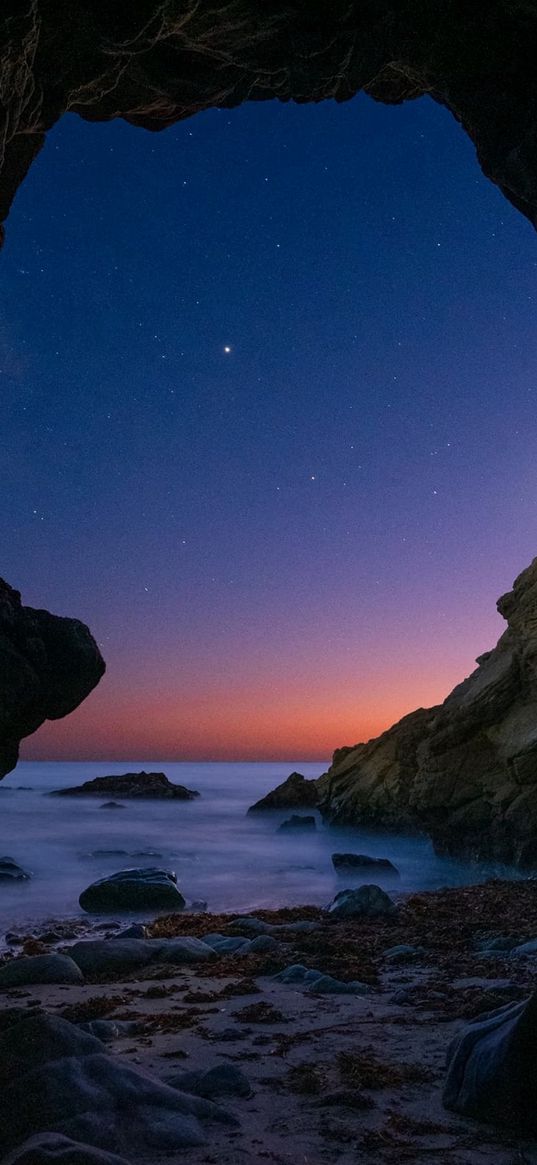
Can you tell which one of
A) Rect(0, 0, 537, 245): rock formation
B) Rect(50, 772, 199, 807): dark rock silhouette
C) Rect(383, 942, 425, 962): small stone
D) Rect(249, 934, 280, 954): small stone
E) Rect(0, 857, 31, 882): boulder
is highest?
Rect(0, 0, 537, 245): rock formation

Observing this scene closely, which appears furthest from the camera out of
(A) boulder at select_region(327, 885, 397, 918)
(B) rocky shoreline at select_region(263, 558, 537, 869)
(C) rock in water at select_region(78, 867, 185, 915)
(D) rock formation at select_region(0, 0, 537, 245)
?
(B) rocky shoreline at select_region(263, 558, 537, 869)

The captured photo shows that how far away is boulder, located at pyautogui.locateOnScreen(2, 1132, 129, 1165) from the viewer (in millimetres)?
3311

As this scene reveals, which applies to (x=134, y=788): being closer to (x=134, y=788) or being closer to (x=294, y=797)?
(x=134, y=788)

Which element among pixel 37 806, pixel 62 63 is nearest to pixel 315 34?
pixel 62 63

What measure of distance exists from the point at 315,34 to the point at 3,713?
22.1 feet

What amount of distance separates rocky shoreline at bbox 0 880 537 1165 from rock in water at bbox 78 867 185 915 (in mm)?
1869

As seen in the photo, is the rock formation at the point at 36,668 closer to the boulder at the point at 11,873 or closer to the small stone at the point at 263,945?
the small stone at the point at 263,945

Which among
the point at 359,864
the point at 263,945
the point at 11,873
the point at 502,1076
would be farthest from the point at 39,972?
the point at 359,864

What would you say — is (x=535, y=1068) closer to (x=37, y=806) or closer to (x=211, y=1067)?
(x=211, y=1067)

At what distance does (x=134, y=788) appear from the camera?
235 feet

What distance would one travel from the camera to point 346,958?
9.18 metres

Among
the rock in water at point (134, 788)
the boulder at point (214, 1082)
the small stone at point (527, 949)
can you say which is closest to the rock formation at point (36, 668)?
the boulder at point (214, 1082)

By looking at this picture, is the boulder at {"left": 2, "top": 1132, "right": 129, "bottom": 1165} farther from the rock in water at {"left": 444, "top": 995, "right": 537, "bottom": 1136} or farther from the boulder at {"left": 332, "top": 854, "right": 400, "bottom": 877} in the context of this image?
the boulder at {"left": 332, "top": 854, "right": 400, "bottom": 877}

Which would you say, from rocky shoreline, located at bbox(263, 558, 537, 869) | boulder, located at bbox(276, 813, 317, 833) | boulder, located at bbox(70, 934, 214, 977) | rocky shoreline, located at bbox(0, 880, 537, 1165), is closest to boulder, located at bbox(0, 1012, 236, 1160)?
rocky shoreline, located at bbox(0, 880, 537, 1165)
